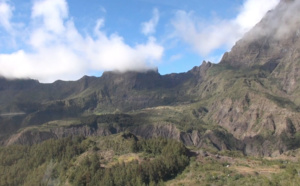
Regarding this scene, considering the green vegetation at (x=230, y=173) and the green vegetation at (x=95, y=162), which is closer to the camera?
the green vegetation at (x=230, y=173)

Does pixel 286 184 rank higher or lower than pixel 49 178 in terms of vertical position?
higher

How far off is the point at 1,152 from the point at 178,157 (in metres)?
122

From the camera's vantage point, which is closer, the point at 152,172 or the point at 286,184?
the point at 286,184

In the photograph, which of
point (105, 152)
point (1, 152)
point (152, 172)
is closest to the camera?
point (152, 172)

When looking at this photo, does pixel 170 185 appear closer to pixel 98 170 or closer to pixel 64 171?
pixel 98 170

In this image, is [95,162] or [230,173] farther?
[95,162]

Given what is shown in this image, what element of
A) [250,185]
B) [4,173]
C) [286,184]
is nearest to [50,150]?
[4,173]

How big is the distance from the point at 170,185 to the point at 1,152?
129 m

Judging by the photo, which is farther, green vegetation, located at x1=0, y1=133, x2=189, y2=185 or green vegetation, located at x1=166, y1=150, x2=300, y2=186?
green vegetation, located at x1=0, y1=133, x2=189, y2=185

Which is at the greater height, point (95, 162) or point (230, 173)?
point (95, 162)

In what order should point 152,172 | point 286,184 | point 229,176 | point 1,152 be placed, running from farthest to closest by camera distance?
point 1,152 → point 152,172 → point 229,176 → point 286,184

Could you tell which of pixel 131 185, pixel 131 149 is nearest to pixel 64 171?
pixel 131 149

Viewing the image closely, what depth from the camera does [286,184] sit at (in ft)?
263

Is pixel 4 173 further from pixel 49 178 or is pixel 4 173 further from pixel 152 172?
pixel 152 172
